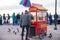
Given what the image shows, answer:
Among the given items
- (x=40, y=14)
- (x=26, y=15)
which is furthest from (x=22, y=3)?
(x=26, y=15)

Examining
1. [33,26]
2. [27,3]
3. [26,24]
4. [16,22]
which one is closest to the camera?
[26,24]

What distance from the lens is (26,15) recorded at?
14617 mm

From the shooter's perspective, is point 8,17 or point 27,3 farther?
point 8,17

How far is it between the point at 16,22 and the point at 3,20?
10.3ft

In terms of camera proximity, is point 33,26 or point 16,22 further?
point 16,22

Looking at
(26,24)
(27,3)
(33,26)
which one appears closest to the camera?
(26,24)

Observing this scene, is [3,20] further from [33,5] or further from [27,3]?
[33,5]

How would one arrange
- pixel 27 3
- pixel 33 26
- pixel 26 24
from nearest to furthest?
pixel 26 24, pixel 33 26, pixel 27 3

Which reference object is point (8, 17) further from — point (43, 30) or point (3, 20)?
point (43, 30)

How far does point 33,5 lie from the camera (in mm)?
17188

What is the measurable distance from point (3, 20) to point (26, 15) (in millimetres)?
24650

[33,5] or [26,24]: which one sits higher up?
[33,5]

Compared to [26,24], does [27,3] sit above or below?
above

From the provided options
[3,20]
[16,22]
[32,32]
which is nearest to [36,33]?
[32,32]
